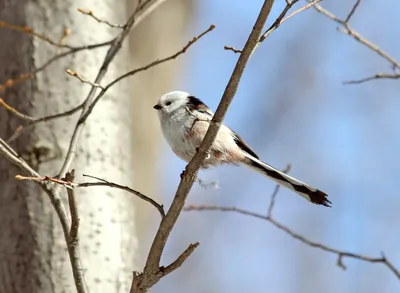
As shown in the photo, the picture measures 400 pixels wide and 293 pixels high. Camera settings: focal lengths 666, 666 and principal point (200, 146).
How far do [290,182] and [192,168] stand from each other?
0.39 m

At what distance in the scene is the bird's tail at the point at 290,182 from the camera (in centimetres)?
115

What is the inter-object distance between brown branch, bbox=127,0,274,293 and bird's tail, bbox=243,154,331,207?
0.32 meters

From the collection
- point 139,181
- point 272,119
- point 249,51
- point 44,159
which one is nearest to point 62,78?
point 44,159

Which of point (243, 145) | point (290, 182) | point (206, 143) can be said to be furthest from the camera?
point (243, 145)

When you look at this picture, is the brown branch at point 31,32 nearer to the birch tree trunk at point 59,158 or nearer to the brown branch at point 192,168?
the birch tree trunk at point 59,158

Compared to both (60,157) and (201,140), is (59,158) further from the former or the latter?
(201,140)

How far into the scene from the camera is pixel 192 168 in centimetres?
90

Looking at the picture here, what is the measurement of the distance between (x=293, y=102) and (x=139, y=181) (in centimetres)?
171

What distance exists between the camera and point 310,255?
165 inches

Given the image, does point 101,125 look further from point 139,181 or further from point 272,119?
point 272,119

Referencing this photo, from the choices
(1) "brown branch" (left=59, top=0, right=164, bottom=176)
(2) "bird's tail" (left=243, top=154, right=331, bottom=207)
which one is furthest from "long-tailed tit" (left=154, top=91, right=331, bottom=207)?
(1) "brown branch" (left=59, top=0, right=164, bottom=176)

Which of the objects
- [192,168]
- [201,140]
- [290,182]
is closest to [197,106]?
[201,140]

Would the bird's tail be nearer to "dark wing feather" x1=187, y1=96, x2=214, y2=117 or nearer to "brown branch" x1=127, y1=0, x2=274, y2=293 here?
"dark wing feather" x1=187, y1=96, x2=214, y2=117

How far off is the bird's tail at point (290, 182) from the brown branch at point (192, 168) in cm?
32
